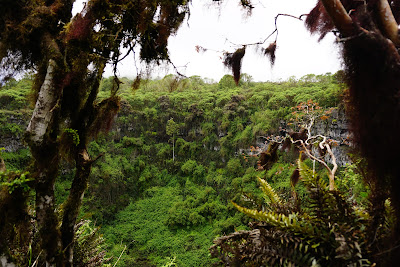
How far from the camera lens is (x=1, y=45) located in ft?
5.64

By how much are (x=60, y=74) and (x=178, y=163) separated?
57.2ft

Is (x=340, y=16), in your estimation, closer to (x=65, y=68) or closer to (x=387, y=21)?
(x=387, y=21)

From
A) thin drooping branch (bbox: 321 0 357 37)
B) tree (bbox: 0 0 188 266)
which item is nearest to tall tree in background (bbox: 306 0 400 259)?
thin drooping branch (bbox: 321 0 357 37)

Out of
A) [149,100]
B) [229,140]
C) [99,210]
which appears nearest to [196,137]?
[229,140]

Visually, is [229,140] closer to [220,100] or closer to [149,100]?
[220,100]

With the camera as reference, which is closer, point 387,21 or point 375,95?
point 375,95

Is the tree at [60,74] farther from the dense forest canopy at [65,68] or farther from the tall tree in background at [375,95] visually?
the tall tree in background at [375,95]

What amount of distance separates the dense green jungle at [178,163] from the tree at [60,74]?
29.9ft

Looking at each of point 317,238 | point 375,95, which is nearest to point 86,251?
point 317,238

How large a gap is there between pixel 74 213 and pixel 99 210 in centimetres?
1532

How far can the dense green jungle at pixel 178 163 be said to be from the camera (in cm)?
1232

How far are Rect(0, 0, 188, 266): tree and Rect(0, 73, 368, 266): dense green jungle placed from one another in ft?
29.9

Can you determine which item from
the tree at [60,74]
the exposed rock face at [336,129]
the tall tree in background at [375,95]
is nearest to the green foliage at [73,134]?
the tree at [60,74]

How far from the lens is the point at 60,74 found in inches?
68.1
